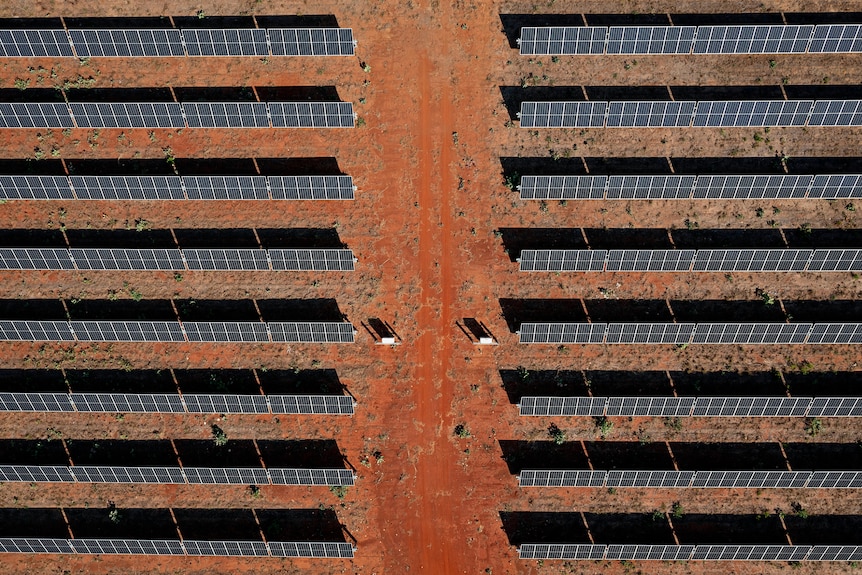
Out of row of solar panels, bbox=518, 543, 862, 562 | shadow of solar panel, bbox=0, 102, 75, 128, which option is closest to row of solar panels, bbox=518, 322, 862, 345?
row of solar panels, bbox=518, 543, 862, 562

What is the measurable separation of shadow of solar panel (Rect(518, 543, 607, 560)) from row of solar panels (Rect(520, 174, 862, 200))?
1576cm

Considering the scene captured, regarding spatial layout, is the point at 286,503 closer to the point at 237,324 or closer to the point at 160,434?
the point at 160,434

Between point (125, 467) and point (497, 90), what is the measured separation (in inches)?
953

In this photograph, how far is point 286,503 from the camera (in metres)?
24.3

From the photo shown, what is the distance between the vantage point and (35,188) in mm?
23406

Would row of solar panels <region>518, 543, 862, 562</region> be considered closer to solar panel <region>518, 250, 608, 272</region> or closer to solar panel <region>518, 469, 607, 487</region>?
solar panel <region>518, 469, 607, 487</region>

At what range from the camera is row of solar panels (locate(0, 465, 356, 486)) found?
23641 mm

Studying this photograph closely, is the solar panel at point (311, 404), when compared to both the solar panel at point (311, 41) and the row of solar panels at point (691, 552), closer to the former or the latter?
the row of solar panels at point (691, 552)

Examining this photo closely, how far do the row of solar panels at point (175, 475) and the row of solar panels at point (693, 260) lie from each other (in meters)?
10.3

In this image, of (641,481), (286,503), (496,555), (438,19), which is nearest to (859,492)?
(641,481)

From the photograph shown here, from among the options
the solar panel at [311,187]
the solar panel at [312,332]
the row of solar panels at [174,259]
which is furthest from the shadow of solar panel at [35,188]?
the solar panel at [312,332]

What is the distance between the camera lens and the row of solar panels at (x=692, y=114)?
2266 centimetres

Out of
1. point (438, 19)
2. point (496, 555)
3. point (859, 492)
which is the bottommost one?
point (496, 555)

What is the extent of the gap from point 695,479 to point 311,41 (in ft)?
86.2
